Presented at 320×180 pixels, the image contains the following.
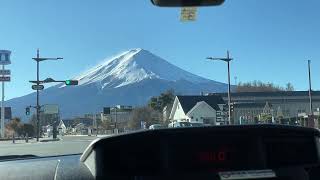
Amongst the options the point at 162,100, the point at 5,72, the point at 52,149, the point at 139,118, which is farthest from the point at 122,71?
the point at 5,72

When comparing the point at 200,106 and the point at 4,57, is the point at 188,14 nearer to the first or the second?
the point at 200,106

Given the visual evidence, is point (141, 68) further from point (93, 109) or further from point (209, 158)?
point (93, 109)

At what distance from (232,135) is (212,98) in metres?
76.9

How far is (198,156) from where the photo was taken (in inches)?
95.7

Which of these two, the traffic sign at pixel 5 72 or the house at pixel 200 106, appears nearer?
the house at pixel 200 106

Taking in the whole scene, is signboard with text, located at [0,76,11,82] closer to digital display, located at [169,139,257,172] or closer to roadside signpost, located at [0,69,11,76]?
roadside signpost, located at [0,69,11,76]

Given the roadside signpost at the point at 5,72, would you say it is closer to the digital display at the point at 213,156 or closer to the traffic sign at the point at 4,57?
the traffic sign at the point at 4,57

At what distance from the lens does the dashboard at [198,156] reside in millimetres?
2377

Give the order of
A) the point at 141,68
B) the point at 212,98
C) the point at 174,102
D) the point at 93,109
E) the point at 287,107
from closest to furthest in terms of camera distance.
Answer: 1. the point at 141,68
2. the point at 212,98
3. the point at 174,102
4. the point at 287,107
5. the point at 93,109

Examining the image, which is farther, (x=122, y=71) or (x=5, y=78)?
(x=5, y=78)

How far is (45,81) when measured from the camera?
67000mm

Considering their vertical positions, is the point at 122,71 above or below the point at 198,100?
below

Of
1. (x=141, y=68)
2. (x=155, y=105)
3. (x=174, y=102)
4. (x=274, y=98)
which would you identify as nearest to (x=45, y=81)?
(x=155, y=105)

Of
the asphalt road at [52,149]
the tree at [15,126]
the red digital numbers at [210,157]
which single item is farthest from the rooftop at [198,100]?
the red digital numbers at [210,157]
